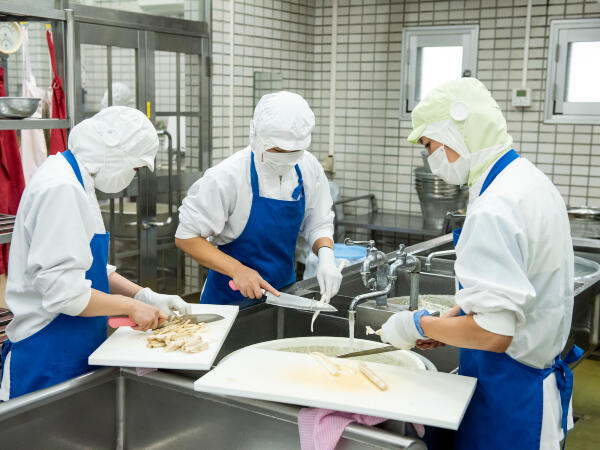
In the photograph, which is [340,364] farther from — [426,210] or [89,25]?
[426,210]

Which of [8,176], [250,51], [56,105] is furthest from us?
[250,51]

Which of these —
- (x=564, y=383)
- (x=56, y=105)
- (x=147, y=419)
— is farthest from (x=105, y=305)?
(x=56, y=105)

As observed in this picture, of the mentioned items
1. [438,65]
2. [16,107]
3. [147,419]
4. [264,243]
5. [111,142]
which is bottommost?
[147,419]

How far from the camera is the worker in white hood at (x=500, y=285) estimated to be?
1.37 meters

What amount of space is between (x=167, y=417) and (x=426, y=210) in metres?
3.80

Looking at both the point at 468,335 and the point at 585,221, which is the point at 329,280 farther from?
the point at 585,221

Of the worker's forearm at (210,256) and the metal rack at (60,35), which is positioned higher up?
the metal rack at (60,35)

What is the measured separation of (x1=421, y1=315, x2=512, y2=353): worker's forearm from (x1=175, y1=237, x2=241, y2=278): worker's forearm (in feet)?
3.20

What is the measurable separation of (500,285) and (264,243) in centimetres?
125

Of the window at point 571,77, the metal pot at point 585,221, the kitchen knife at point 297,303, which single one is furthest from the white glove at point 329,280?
the window at point 571,77

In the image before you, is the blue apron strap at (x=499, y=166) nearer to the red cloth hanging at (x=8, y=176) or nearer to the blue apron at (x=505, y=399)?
the blue apron at (x=505, y=399)

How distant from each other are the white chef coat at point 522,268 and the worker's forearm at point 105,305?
2.84ft

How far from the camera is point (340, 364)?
1591mm

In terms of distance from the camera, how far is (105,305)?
5.68 feet
